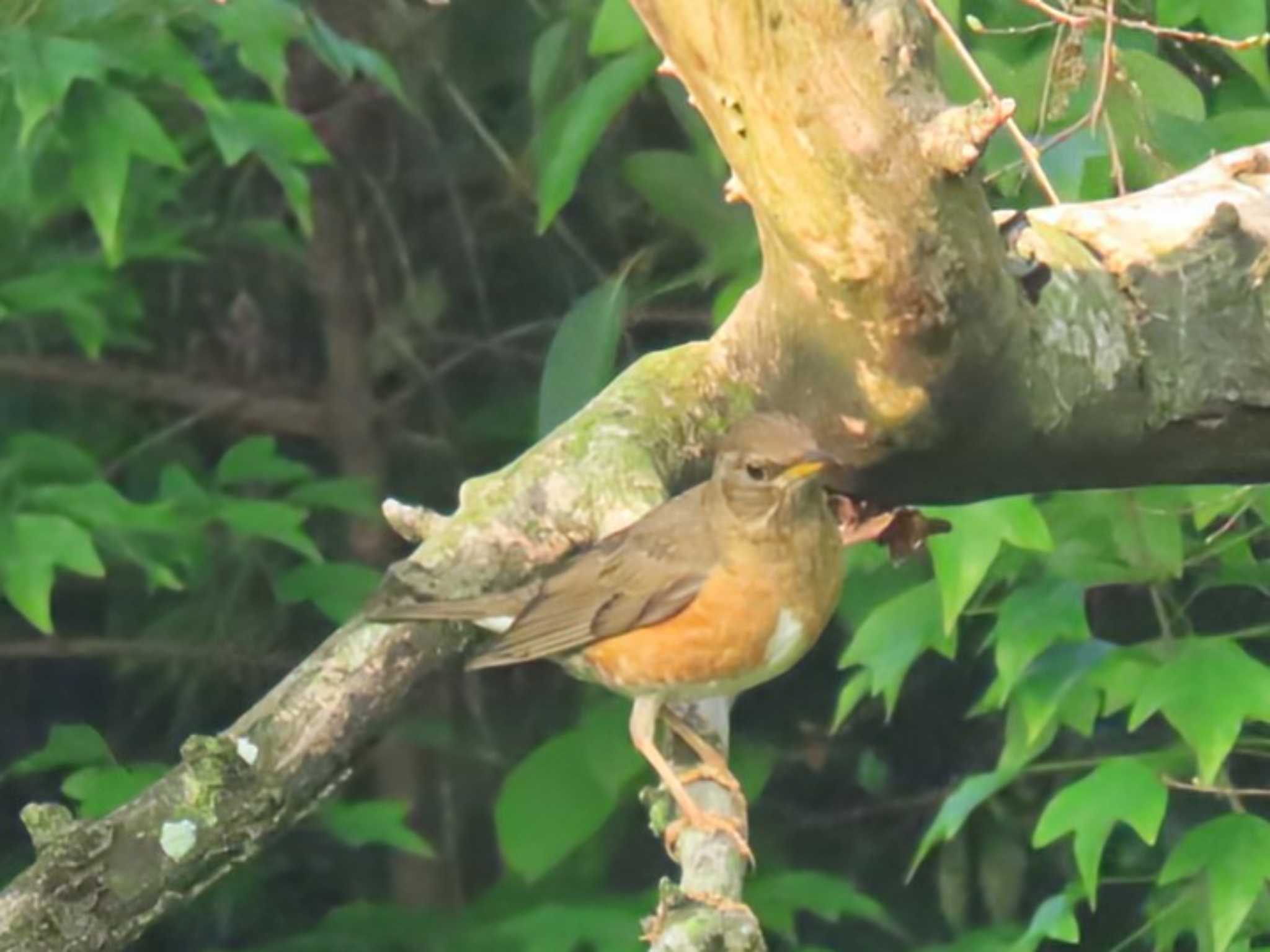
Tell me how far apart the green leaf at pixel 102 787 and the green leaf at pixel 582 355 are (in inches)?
27.9

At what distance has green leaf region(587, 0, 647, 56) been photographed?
7.30ft

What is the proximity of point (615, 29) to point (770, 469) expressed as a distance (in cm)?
72

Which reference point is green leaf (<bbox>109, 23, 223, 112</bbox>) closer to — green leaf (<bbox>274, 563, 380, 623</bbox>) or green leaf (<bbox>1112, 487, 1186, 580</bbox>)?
green leaf (<bbox>274, 563, 380, 623</bbox>)

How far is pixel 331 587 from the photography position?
118 inches

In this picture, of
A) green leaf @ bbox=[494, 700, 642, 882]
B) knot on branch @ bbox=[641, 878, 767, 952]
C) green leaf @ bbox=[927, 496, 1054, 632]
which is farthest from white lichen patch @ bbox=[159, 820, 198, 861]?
green leaf @ bbox=[494, 700, 642, 882]

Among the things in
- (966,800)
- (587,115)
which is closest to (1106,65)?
(587,115)

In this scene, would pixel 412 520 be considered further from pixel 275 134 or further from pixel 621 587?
pixel 275 134

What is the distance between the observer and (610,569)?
1.83 meters

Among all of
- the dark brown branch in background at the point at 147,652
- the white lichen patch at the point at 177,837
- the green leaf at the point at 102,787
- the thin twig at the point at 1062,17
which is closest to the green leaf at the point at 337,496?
the dark brown branch in background at the point at 147,652

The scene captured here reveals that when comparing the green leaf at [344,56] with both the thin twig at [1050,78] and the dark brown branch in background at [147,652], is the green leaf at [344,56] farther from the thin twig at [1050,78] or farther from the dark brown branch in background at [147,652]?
the dark brown branch in background at [147,652]

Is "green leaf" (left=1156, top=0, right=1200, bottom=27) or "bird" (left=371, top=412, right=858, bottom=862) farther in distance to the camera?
"green leaf" (left=1156, top=0, right=1200, bottom=27)

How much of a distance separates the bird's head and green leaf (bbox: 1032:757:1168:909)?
587 mm

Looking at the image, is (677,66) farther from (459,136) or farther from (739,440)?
(459,136)

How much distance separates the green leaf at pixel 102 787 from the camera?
2.60 meters
